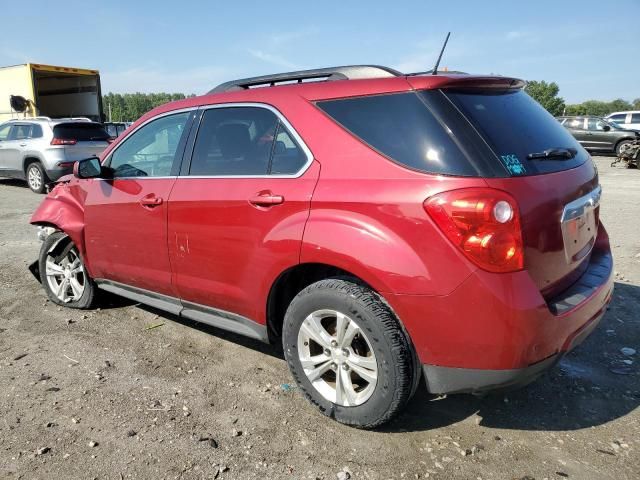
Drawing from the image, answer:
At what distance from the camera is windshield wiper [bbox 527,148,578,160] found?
8.09 ft

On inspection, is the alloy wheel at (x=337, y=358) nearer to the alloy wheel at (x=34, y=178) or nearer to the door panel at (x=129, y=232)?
the door panel at (x=129, y=232)

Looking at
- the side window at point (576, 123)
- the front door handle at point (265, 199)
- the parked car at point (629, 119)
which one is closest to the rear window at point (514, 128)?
the front door handle at point (265, 199)

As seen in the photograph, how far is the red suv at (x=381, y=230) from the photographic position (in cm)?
221

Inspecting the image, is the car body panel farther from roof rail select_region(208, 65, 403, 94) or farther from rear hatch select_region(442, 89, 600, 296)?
roof rail select_region(208, 65, 403, 94)

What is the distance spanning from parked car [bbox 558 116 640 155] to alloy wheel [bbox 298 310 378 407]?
2038 centimetres

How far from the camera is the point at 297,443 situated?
2.61 meters

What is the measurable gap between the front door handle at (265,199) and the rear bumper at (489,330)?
0.83m

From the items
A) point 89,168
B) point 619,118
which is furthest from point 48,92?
point 619,118

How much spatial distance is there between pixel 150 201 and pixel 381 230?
1.81 m

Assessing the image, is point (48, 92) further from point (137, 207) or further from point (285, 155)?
point (285, 155)

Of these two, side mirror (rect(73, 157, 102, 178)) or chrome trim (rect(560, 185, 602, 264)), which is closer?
chrome trim (rect(560, 185, 602, 264))

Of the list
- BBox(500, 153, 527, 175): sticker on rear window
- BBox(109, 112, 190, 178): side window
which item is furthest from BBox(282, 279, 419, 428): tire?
Answer: BBox(109, 112, 190, 178): side window

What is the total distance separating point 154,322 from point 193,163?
156cm

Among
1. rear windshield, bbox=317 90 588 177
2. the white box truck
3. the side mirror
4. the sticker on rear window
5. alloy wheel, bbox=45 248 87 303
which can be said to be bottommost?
alloy wheel, bbox=45 248 87 303
